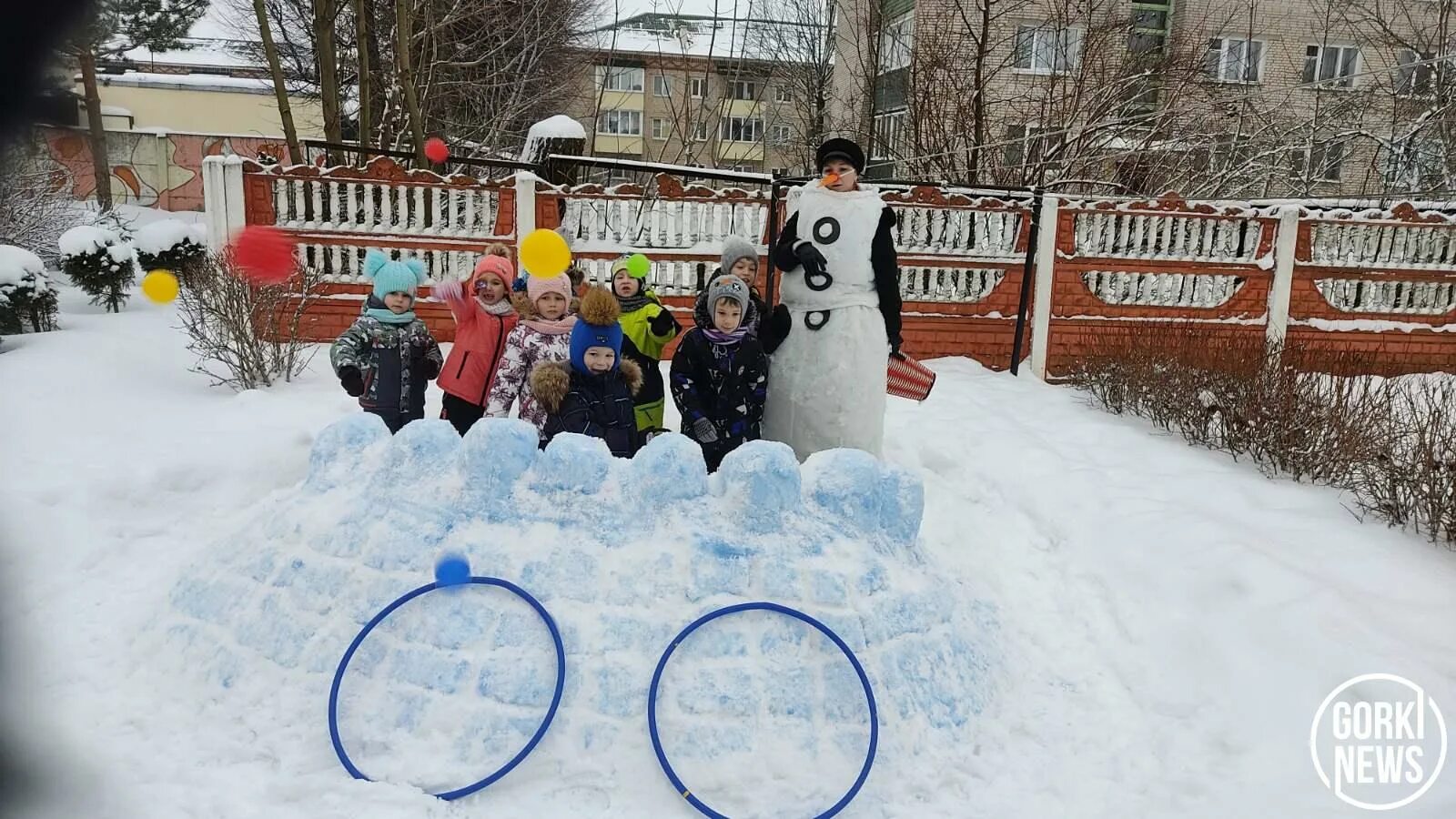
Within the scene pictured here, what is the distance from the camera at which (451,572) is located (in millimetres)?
3150

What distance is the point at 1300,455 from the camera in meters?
5.71

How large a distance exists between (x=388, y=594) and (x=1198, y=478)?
15.5ft

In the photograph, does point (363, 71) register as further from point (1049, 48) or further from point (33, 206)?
point (1049, 48)

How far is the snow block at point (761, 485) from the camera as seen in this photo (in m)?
3.41

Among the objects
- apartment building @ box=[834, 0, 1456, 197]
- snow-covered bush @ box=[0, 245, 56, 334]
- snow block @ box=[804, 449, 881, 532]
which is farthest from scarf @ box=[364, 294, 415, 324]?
apartment building @ box=[834, 0, 1456, 197]

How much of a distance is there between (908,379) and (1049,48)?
10567mm

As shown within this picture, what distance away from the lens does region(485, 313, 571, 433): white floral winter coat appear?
15.7ft

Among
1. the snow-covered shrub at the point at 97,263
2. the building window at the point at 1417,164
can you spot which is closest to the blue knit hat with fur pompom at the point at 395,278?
the snow-covered shrub at the point at 97,263

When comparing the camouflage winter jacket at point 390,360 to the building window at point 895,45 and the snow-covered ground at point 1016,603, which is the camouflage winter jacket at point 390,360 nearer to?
the snow-covered ground at point 1016,603

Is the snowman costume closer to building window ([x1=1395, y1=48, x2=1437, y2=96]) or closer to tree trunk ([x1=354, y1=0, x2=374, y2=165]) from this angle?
tree trunk ([x1=354, y1=0, x2=374, y2=165])

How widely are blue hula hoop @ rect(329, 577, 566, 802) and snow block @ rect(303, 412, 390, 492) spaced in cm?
76

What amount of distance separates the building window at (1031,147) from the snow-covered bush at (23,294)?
975cm

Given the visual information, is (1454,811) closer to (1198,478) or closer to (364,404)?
(1198,478)

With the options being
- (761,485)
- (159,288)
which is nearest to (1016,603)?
(761,485)
